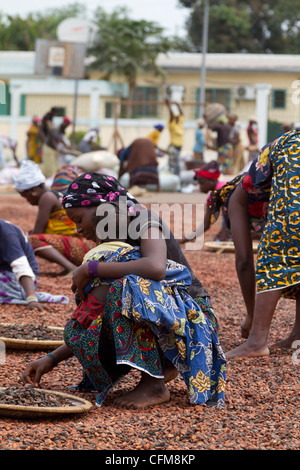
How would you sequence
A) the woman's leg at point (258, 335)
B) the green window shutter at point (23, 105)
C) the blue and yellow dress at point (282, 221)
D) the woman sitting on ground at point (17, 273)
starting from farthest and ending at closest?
the green window shutter at point (23, 105) → the woman sitting on ground at point (17, 273) → the woman's leg at point (258, 335) → the blue and yellow dress at point (282, 221)

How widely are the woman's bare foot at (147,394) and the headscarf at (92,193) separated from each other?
80 cm

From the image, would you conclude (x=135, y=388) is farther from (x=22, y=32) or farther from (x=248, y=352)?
(x=22, y=32)

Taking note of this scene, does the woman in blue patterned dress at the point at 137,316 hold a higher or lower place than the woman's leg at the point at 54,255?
higher

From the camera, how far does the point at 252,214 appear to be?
4707 millimetres

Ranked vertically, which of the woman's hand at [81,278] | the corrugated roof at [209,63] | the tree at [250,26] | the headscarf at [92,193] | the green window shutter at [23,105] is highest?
the tree at [250,26]

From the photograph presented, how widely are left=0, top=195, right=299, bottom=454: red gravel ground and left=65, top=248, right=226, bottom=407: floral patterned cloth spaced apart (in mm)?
134

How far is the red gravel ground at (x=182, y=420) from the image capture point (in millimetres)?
2863

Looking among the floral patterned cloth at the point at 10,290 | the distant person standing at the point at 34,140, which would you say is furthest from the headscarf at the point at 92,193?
the distant person standing at the point at 34,140

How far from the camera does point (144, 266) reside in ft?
10.6

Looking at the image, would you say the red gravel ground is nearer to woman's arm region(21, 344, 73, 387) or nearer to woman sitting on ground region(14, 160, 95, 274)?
woman's arm region(21, 344, 73, 387)

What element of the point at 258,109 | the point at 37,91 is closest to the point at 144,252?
A: the point at 258,109

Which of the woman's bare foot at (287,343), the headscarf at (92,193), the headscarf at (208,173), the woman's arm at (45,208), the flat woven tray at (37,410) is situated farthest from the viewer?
the headscarf at (208,173)

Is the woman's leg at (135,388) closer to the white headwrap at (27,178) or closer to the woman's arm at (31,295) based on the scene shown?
the woman's arm at (31,295)
